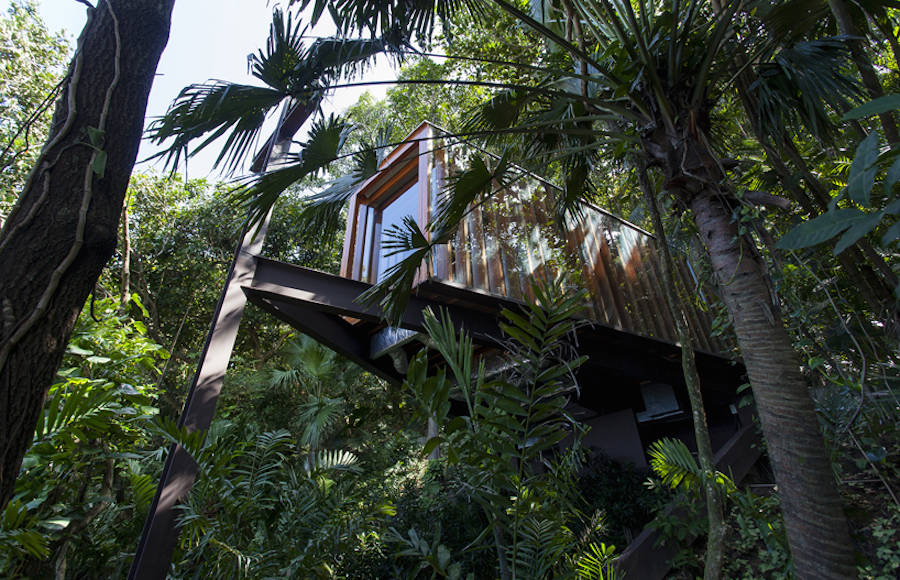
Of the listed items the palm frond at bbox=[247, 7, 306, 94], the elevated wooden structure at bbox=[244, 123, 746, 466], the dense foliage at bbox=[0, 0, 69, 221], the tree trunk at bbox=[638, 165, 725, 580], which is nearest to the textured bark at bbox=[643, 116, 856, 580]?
the tree trunk at bbox=[638, 165, 725, 580]

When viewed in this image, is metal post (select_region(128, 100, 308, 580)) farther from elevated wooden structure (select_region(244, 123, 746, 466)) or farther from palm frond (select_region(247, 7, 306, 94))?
palm frond (select_region(247, 7, 306, 94))

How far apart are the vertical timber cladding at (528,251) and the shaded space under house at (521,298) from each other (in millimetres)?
11

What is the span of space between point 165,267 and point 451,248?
756cm

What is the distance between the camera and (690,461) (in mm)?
2350

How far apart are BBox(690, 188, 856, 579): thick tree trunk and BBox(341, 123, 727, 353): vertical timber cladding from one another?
1279mm

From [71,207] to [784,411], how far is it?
2144 mm

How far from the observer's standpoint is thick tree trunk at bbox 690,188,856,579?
1.39 m

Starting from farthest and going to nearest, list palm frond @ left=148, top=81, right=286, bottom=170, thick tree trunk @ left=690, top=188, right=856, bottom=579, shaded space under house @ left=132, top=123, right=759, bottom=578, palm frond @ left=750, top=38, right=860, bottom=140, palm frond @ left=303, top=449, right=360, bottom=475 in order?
shaded space under house @ left=132, top=123, right=759, bottom=578
palm frond @ left=303, top=449, right=360, bottom=475
palm frond @ left=750, top=38, right=860, bottom=140
palm frond @ left=148, top=81, right=286, bottom=170
thick tree trunk @ left=690, top=188, right=856, bottom=579

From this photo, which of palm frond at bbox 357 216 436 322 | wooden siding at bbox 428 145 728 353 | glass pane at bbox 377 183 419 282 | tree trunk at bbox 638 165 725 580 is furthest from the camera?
glass pane at bbox 377 183 419 282

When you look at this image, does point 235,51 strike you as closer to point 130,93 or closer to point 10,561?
point 130,93

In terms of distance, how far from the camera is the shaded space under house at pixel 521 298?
9.93 feet

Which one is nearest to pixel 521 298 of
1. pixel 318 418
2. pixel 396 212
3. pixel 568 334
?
pixel 568 334

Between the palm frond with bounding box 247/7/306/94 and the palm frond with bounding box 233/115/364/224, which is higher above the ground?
the palm frond with bounding box 247/7/306/94

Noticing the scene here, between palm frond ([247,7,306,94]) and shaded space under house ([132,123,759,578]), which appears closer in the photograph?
palm frond ([247,7,306,94])
